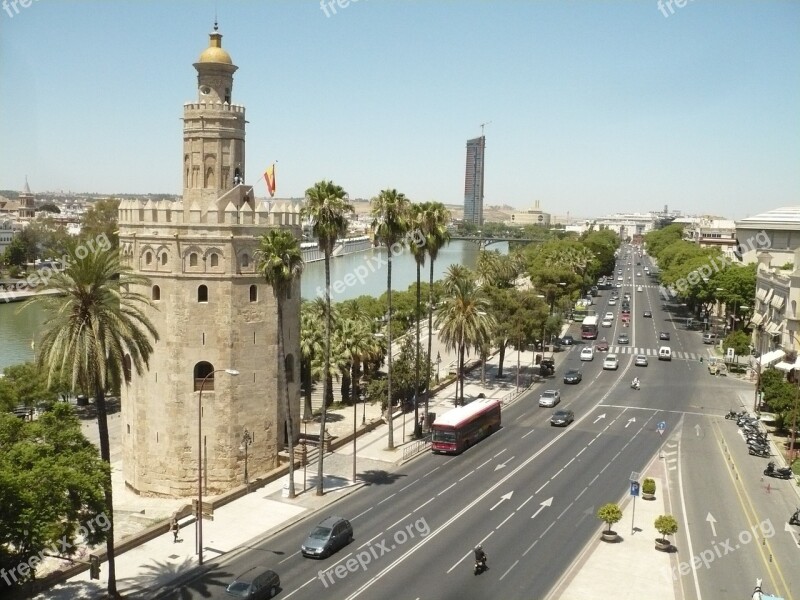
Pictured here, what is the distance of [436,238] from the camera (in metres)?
47.2

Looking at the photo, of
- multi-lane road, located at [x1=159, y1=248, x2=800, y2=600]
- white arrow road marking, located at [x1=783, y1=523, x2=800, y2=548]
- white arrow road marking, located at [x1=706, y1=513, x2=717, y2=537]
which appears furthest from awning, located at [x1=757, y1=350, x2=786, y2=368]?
white arrow road marking, located at [x1=706, y1=513, x2=717, y2=537]

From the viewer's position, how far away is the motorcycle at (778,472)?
4225cm

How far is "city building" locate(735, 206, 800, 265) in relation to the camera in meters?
95.9

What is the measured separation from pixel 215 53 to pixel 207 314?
14.9 meters

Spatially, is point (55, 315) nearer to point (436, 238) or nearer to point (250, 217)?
point (250, 217)

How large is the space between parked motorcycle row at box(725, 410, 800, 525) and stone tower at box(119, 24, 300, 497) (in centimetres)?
2890

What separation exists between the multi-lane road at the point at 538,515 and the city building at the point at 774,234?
4772 cm

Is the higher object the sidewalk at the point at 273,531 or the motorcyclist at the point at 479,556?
the motorcyclist at the point at 479,556

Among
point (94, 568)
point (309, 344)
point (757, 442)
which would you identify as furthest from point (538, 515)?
point (309, 344)

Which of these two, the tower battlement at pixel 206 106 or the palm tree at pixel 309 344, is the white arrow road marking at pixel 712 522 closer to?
the palm tree at pixel 309 344

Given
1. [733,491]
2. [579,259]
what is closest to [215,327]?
[733,491]

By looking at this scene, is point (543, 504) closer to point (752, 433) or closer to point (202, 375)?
point (202, 375)

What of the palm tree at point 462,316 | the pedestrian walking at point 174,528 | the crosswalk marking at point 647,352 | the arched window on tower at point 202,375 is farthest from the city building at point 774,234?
the pedestrian walking at point 174,528

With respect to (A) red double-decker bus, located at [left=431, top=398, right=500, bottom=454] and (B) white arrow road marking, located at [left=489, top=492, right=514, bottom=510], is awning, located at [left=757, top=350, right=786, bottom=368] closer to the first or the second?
(A) red double-decker bus, located at [left=431, top=398, right=500, bottom=454]
